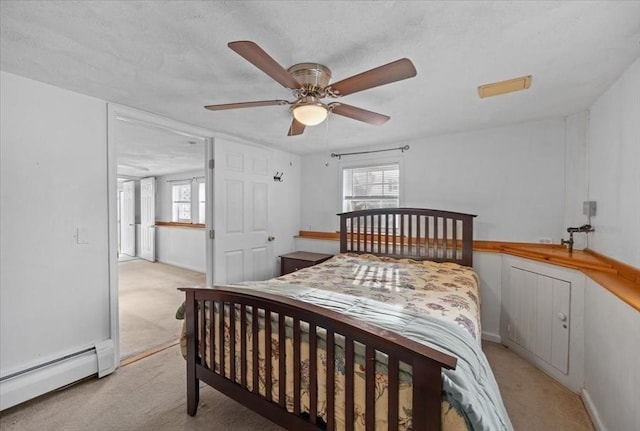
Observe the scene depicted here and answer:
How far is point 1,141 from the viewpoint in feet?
6.11

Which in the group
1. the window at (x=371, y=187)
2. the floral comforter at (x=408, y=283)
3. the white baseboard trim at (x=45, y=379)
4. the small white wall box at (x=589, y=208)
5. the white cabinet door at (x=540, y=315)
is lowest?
the white baseboard trim at (x=45, y=379)

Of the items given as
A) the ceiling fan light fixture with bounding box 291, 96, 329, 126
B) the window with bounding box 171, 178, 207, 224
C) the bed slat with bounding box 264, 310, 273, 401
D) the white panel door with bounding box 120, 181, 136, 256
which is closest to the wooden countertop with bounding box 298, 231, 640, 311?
the bed slat with bounding box 264, 310, 273, 401

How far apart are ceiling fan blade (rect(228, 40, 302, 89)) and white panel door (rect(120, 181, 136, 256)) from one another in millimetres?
7573

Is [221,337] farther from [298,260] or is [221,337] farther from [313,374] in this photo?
[298,260]

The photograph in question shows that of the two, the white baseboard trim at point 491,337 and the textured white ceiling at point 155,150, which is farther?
the textured white ceiling at point 155,150

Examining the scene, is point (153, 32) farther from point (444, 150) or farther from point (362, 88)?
point (444, 150)

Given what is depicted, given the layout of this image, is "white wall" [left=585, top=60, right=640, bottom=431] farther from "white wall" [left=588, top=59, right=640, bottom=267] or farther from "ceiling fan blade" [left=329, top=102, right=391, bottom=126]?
"ceiling fan blade" [left=329, top=102, right=391, bottom=126]

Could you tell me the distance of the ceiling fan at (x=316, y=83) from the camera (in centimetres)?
133

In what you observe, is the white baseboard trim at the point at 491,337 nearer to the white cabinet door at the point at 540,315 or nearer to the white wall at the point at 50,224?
the white cabinet door at the point at 540,315

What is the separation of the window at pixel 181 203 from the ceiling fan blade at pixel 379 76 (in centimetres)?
562

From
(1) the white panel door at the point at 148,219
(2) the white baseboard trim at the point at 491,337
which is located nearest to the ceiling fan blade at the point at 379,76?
(2) the white baseboard trim at the point at 491,337

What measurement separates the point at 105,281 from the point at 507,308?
374 centimetres

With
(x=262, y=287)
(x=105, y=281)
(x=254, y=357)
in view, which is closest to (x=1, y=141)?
(x=105, y=281)

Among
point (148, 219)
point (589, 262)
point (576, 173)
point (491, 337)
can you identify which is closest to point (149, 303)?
point (148, 219)
